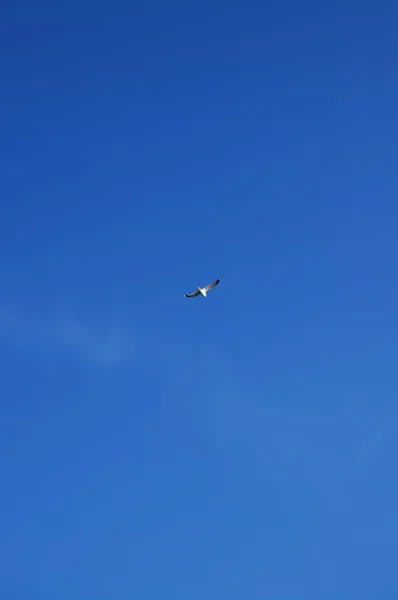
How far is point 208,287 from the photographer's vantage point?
69312mm
